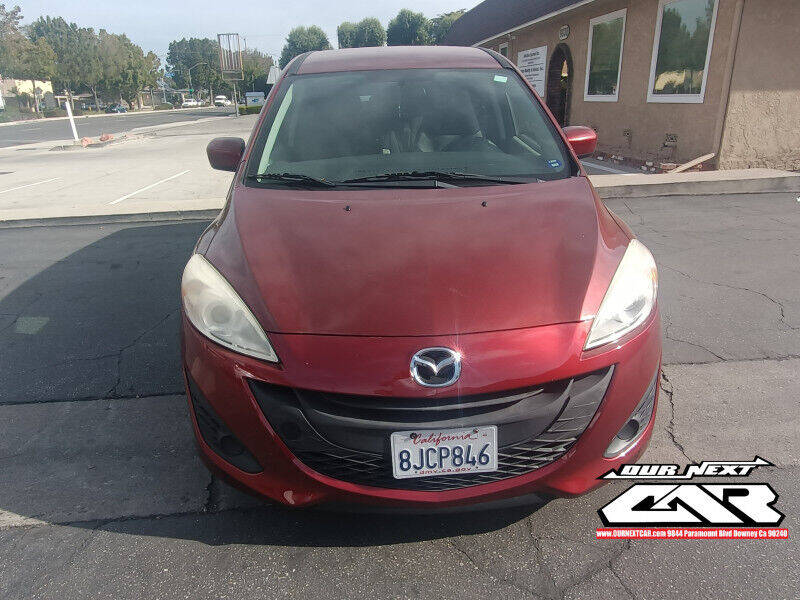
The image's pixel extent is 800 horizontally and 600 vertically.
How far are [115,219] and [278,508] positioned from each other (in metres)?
6.40

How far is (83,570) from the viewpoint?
1906mm

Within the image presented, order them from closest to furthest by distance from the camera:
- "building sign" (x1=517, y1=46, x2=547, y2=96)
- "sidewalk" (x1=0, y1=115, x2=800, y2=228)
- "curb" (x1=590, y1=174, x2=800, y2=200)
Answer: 1. "sidewalk" (x1=0, y1=115, x2=800, y2=228)
2. "curb" (x1=590, y1=174, x2=800, y2=200)
3. "building sign" (x1=517, y1=46, x2=547, y2=96)

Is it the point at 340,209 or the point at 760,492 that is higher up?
the point at 340,209

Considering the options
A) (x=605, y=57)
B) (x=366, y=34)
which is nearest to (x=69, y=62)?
(x=366, y=34)

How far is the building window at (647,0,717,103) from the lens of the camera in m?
8.84

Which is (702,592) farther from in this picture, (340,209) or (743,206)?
(743,206)

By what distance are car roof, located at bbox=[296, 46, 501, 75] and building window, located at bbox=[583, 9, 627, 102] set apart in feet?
31.3

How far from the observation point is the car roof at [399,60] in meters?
3.11

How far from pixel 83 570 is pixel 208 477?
558 mm

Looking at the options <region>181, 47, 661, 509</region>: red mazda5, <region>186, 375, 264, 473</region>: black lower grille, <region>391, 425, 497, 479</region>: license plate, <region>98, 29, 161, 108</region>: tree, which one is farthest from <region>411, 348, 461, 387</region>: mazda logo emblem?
<region>98, 29, 161, 108</region>: tree

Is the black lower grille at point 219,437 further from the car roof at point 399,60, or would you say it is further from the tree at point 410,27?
the tree at point 410,27

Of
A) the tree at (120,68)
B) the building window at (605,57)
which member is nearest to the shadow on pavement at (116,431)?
the building window at (605,57)

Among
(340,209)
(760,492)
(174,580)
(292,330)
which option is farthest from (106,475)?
(760,492)

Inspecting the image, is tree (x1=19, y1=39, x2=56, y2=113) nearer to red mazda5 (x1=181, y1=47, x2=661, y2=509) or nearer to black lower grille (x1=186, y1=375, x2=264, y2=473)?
red mazda5 (x1=181, y1=47, x2=661, y2=509)
